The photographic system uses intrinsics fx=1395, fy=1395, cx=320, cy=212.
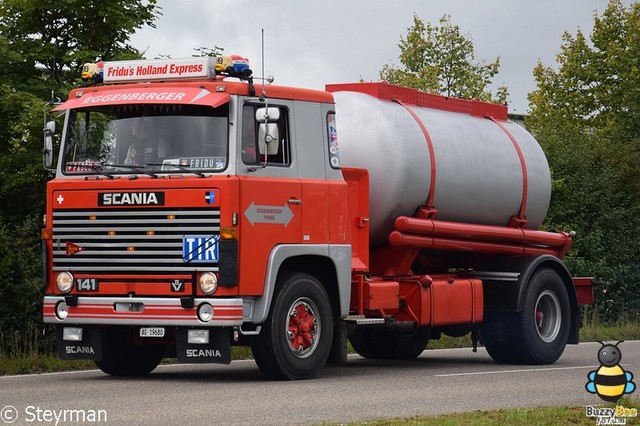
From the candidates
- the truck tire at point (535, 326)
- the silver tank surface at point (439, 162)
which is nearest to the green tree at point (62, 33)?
the silver tank surface at point (439, 162)

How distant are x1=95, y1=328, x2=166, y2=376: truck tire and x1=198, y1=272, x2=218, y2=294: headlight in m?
1.78

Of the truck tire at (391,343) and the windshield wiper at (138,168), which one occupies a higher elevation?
the windshield wiper at (138,168)

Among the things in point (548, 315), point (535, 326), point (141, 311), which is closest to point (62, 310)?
point (141, 311)

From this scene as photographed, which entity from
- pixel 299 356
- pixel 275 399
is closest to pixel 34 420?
pixel 275 399

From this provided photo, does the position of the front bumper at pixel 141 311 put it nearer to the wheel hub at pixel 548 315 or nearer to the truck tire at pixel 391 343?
the truck tire at pixel 391 343

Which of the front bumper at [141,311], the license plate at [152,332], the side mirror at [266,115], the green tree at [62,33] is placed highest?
the green tree at [62,33]

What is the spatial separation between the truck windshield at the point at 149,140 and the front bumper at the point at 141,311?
1.39 m

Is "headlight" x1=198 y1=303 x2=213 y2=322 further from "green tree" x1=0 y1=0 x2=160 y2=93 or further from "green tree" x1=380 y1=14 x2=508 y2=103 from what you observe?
"green tree" x1=380 y1=14 x2=508 y2=103

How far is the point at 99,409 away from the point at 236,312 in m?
2.75

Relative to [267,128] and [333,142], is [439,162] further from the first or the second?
[267,128]

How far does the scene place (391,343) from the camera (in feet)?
65.0

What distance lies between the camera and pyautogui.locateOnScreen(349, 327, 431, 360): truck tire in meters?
19.8

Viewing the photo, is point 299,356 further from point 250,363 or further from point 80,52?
point 80,52

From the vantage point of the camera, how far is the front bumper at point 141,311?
14320 millimetres
